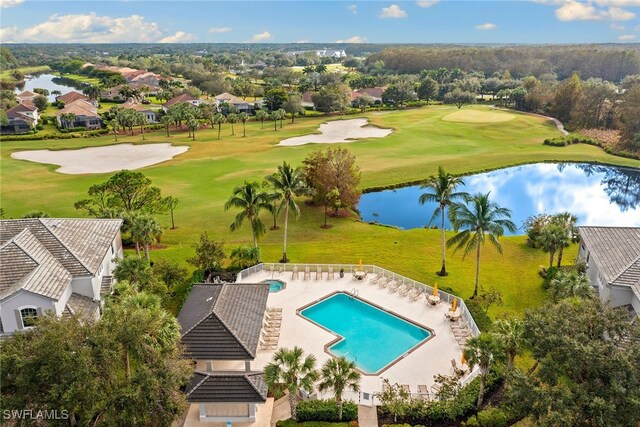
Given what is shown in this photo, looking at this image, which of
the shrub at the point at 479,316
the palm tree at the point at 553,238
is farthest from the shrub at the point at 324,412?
the palm tree at the point at 553,238

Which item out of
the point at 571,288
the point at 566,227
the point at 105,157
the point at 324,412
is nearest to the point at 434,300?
the point at 571,288

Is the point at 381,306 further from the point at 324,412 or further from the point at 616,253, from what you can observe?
the point at 616,253

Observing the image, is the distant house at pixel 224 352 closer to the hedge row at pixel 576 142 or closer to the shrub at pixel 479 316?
the shrub at pixel 479 316

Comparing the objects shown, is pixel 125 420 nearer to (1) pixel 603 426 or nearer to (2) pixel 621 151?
Answer: (1) pixel 603 426

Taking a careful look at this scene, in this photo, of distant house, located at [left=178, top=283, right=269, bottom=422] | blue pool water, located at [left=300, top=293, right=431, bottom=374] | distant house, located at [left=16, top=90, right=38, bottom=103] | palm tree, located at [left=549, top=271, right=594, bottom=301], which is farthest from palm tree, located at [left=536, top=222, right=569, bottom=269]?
distant house, located at [left=16, top=90, right=38, bottom=103]

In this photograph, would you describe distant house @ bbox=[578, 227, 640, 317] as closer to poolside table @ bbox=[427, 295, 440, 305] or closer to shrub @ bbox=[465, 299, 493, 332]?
shrub @ bbox=[465, 299, 493, 332]
